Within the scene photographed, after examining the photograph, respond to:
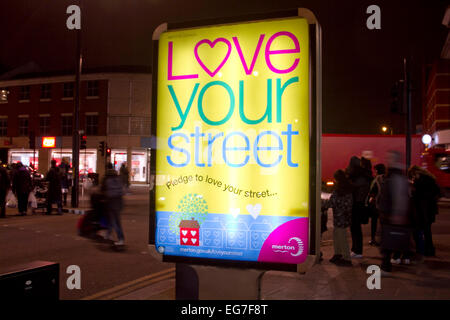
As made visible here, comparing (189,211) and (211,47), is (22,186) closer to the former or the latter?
(189,211)

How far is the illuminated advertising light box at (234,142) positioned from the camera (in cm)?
276

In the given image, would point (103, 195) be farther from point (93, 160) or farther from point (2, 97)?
point (93, 160)

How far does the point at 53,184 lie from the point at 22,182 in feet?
3.33

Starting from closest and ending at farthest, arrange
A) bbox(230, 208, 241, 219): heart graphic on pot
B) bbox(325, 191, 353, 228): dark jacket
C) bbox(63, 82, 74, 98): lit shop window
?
1. bbox(230, 208, 241, 219): heart graphic on pot
2. bbox(325, 191, 353, 228): dark jacket
3. bbox(63, 82, 74, 98): lit shop window

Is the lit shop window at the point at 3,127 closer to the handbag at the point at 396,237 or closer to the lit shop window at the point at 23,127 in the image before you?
the lit shop window at the point at 23,127

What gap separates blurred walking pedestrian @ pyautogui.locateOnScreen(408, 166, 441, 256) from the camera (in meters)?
8.27

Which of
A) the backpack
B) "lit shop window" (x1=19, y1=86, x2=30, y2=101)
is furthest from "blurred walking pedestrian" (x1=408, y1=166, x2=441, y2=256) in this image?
"lit shop window" (x1=19, y1=86, x2=30, y2=101)

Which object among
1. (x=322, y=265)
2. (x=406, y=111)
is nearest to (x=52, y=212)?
(x=322, y=265)

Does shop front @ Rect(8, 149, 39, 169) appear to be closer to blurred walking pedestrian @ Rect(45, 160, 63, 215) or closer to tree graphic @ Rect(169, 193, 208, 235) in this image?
blurred walking pedestrian @ Rect(45, 160, 63, 215)

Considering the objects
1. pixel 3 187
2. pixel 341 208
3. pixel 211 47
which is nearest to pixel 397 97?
pixel 341 208

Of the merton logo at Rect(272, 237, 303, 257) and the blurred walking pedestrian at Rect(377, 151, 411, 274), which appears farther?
the blurred walking pedestrian at Rect(377, 151, 411, 274)

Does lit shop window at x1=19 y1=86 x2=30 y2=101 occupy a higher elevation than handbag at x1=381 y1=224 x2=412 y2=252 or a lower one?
higher

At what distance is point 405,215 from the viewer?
6.48 m

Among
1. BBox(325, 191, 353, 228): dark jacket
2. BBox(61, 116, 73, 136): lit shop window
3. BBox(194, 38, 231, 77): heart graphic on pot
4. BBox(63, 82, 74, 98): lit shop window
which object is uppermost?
BBox(63, 82, 74, 98): lit shop window
